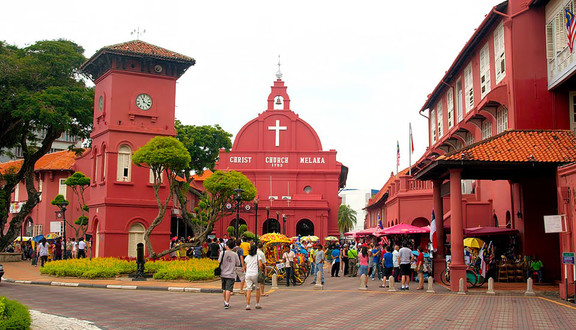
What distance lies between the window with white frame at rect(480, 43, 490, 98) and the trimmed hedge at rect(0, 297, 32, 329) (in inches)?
919

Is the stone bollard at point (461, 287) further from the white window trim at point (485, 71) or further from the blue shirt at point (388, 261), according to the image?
the white window trim at point (485, 71)

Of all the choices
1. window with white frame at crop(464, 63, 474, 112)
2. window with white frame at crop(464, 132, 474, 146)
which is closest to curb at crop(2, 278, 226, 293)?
window with white frame at crop(464, 132, 474, 146)

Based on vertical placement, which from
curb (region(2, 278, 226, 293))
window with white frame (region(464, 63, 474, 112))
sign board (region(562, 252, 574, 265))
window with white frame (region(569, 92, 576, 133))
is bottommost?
curb (region(2, 278, 226, 293))

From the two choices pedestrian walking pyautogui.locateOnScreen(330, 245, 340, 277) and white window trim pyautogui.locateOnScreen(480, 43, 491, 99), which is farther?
pedestrian walking pyautogui.locateOnScreen(330, 245, 340, 277)

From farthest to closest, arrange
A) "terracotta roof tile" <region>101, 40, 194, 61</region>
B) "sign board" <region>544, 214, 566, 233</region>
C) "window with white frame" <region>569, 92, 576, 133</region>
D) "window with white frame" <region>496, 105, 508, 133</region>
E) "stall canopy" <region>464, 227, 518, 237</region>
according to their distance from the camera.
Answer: "terracotta roof tile" <region>101, 40, 194, 61</region>, "window with white frame" <region>496, 105, 508, 133</region>, "stall canopy" <region>464, 227, 518, 237</region>, "window with white frame" <region>569, 92, 576, 133</region>, "sign board" <region>544, 214, 566, 233</region>

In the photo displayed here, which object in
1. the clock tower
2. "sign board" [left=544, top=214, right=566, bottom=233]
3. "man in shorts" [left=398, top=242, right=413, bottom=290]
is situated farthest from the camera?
the clock tower

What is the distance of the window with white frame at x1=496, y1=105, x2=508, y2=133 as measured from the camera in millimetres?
24695

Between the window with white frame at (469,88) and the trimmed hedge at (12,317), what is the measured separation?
25.8 meters

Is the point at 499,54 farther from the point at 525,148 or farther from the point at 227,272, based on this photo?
the point at 227,272

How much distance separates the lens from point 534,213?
22.6m

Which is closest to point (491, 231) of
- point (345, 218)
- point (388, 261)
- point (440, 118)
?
point (388, 261)

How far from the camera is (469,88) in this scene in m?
30.5

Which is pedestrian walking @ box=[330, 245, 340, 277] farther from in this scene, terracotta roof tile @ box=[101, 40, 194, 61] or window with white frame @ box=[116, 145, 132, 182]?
terracotta roof tile @ box=[101, 40, 194, 61]

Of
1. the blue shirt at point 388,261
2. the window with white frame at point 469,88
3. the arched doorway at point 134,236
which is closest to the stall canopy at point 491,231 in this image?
the blue shirt at point 388,261
